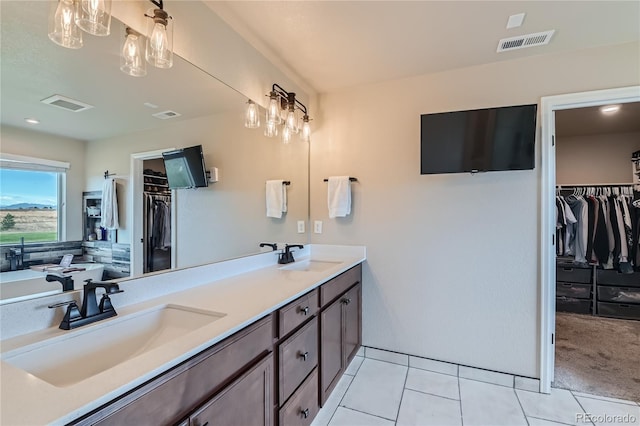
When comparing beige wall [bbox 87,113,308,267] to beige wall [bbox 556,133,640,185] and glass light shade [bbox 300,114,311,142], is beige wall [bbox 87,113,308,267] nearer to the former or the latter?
glass light shade [bbox 300,114,311,142]

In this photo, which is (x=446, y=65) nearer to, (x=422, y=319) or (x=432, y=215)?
(x=432, y=215)

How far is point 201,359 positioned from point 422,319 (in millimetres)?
2028

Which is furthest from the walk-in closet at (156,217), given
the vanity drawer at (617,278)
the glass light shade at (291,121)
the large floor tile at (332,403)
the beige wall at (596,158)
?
the beige wall at (596,158)

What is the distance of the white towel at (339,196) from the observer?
8.63ft

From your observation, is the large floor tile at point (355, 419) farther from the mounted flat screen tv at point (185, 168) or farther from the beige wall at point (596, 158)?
the beige wall at point (596, 158)

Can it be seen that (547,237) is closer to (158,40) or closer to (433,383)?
(433,383)

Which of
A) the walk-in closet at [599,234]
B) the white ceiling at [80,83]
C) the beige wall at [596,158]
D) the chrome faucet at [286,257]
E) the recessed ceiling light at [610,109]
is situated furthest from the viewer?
the beige wall at [596,158]

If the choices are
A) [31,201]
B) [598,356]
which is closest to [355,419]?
[31,201]

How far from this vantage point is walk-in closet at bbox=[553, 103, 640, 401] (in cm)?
321

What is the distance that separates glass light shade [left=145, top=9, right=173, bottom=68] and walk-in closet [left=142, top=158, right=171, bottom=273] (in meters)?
0.46

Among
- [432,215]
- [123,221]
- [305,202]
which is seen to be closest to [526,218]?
[432,215]

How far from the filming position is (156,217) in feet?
4.98

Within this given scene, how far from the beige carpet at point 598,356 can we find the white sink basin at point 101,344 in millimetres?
2694

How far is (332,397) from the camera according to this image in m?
2.07
